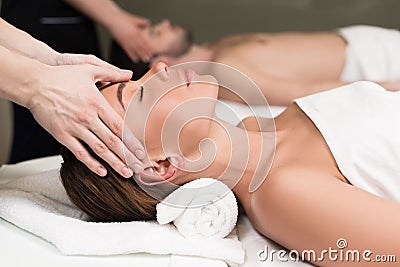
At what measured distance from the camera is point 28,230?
138 cm

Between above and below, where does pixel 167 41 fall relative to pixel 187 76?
A: below

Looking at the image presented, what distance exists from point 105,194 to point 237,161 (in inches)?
11.1

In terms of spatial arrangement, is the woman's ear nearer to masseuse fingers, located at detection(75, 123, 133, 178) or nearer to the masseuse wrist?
masseuse fingers, located at detection(75, 123, 133, 178)

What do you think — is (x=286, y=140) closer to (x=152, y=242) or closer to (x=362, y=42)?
(x=152, y=242)

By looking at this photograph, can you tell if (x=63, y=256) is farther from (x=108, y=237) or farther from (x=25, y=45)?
(x=25, y=45)

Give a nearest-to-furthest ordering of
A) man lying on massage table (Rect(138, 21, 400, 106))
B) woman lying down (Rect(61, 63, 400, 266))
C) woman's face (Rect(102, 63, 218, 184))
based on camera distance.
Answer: woman lying down (Rect(61, 63, 400, 266)) < woman's face (Rect(102, 63, 218, 184)) < man lying on massage table (Rect(138, 21, 400, 106))

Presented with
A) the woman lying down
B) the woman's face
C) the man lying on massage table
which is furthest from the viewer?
the man lying on massage table

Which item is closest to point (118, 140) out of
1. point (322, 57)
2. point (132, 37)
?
point (322, 57)

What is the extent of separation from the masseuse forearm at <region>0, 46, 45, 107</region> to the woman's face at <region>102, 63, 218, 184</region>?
0.15 metres

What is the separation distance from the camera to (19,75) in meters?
1.27

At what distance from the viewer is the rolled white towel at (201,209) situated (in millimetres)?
1319

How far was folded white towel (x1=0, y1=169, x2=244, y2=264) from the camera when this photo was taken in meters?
1.30

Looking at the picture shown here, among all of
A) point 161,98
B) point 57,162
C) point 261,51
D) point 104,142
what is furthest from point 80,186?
point 261,51

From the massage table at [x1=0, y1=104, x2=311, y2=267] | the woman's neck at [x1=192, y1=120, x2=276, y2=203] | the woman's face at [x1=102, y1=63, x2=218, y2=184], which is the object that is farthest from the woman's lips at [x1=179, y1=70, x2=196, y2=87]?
the massage table at [x1=0, y1=104, x2=311, y2=267]
